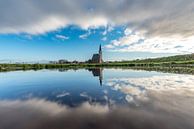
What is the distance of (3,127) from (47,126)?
6.48 ft

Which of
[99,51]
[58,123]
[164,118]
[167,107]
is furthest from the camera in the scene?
[99,51]

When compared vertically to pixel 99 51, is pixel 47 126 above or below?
below

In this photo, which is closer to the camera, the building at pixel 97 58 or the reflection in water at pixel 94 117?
the reflection in water at pixel 94 117

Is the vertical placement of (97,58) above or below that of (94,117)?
above

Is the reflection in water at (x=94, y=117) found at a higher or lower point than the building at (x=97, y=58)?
lower

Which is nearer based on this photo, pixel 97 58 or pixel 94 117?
pixel 94 117

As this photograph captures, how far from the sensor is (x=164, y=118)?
9.99 meters

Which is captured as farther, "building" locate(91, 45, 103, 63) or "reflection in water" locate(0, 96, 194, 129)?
"building" locate(91, 45, 103, 63)

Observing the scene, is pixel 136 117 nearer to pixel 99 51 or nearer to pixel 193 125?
pixel 193 125

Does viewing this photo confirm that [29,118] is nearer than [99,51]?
Yes

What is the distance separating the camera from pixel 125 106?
42.4ft

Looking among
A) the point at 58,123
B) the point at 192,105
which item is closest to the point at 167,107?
the point at 192,105

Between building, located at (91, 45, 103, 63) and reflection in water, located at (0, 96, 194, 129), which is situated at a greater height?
building, located at (91, 45, 103, 63)

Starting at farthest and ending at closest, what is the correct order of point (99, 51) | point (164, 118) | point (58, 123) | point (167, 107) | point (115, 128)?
1. point (99, 51)
2. point (167, 107)
3. point (164, 118)
4. point (58, 123)
5. point (115, 128)
